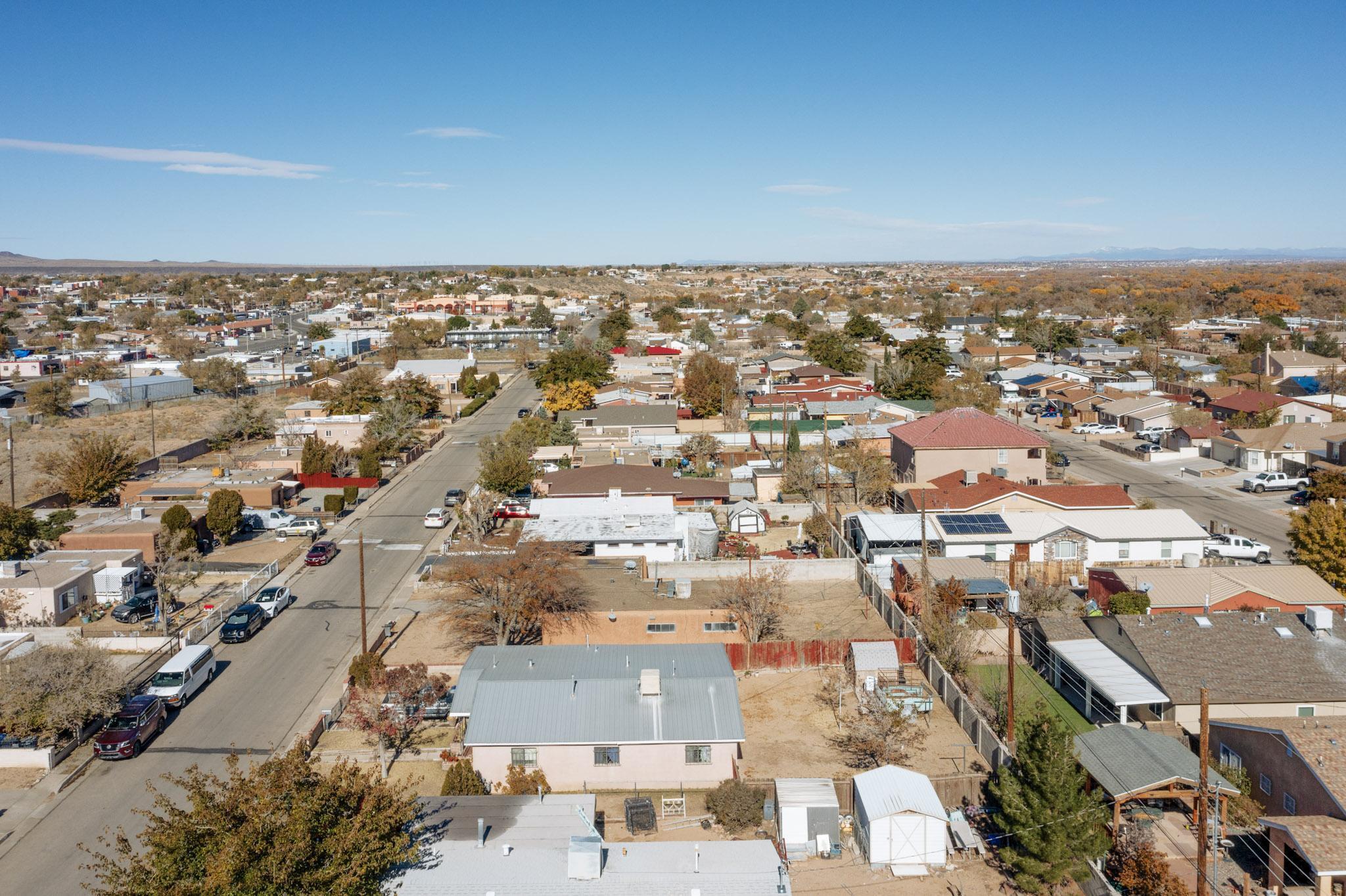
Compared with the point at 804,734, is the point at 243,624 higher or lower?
higher

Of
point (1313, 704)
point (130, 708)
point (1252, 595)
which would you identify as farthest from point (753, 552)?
point (130, 708)

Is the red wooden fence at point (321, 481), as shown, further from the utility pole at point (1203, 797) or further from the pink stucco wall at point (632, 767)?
the utility pole at point (1203, 797)

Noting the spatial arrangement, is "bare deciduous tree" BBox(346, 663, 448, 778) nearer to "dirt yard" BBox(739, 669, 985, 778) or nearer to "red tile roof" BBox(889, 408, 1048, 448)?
"dirt yard" BBox(739, 669, 985, 778)

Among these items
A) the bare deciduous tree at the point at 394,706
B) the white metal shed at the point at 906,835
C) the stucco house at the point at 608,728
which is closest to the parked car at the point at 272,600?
the bare deciduous tree at the point at 394,706

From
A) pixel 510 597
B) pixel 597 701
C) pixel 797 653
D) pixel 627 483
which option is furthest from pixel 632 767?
pixel 627 483

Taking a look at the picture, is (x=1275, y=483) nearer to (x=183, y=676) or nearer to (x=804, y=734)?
(x=804, y=734)

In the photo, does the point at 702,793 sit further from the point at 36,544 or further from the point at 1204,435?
the point at 1204,435

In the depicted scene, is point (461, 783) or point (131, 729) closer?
point (461, 783)
